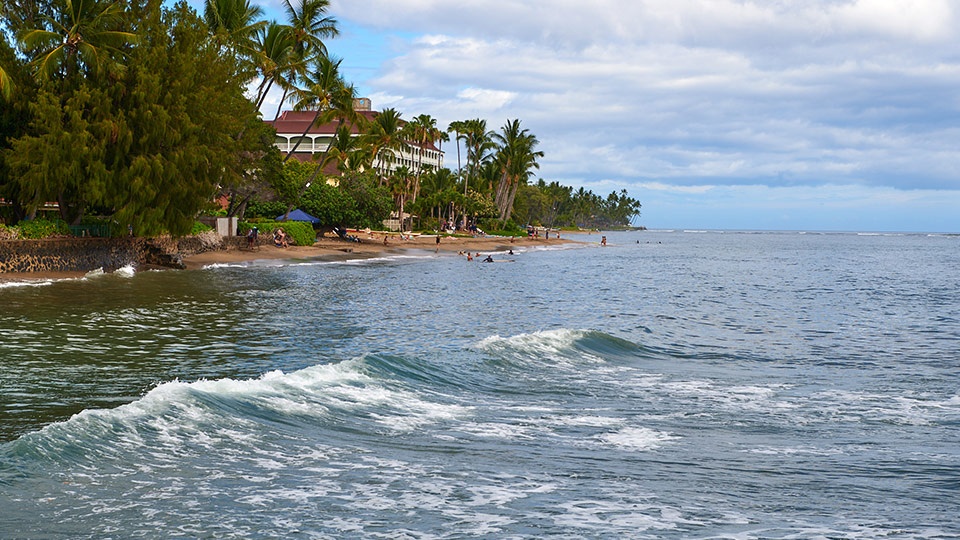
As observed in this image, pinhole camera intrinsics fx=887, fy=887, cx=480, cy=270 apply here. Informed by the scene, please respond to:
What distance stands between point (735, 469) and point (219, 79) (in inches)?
1573

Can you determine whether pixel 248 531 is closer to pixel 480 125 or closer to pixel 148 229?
pixel 148 229

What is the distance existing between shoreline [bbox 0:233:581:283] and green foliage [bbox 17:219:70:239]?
181 cm

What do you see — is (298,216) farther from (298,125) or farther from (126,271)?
(298,125)

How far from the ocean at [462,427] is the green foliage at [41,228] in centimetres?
1131

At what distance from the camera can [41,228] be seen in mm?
38219

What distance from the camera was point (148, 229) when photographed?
4050 cm

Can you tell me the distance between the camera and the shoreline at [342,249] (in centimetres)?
3903

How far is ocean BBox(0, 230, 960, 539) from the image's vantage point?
27.4 feet

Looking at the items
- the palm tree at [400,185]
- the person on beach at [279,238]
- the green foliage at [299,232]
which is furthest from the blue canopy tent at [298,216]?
the palm tree at [400,185]

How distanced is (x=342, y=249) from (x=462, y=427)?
189 ft

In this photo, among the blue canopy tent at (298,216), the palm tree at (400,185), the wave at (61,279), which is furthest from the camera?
the palm tree at (400,185)

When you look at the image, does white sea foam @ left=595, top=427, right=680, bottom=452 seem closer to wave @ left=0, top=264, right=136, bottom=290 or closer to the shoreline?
wave @ left=0, top=264, right=136, bottom=290

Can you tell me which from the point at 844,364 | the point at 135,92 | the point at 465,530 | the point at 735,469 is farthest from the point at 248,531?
the point at 135,92

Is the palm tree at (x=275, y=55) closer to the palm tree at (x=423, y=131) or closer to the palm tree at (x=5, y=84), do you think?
the palm tree at (x=5, y=84)
